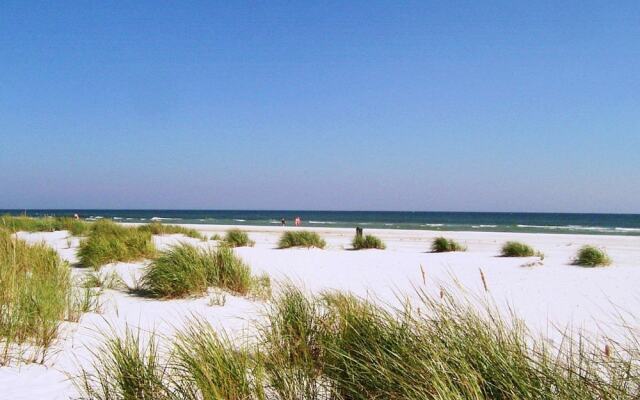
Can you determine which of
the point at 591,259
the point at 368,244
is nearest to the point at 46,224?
the point at 368,244

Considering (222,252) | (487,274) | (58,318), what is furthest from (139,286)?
(487,274)

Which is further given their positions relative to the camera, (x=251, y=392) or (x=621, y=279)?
(x=621, y=279)

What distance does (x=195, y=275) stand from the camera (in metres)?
6.56

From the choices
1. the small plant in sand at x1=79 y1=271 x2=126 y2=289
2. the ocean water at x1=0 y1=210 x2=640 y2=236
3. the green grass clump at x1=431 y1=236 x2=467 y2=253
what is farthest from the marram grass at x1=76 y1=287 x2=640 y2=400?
the ocean water at x1=0 y1=210 x2=640 y2=236

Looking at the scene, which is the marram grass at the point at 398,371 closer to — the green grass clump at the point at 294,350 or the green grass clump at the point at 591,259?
the green grass clump at the point at 294,350

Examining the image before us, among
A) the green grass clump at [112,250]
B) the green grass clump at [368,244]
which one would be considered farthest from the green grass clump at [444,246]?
the green grass clump at [112,250]

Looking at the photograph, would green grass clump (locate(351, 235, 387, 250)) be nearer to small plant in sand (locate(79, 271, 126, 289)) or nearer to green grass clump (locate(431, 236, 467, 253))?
green grass clump (locate(431, 236, 467, 253))

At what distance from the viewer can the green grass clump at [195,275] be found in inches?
→ 255

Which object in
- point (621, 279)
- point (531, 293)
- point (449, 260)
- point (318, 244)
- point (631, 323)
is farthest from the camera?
point (318, 244)

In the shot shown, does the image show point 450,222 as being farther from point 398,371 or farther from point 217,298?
point 398,371

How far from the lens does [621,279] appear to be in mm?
9594

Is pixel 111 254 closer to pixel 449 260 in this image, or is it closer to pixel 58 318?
→ pixel 58 318

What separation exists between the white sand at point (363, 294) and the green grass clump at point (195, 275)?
286 millimetres

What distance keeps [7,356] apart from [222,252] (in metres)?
4.09
